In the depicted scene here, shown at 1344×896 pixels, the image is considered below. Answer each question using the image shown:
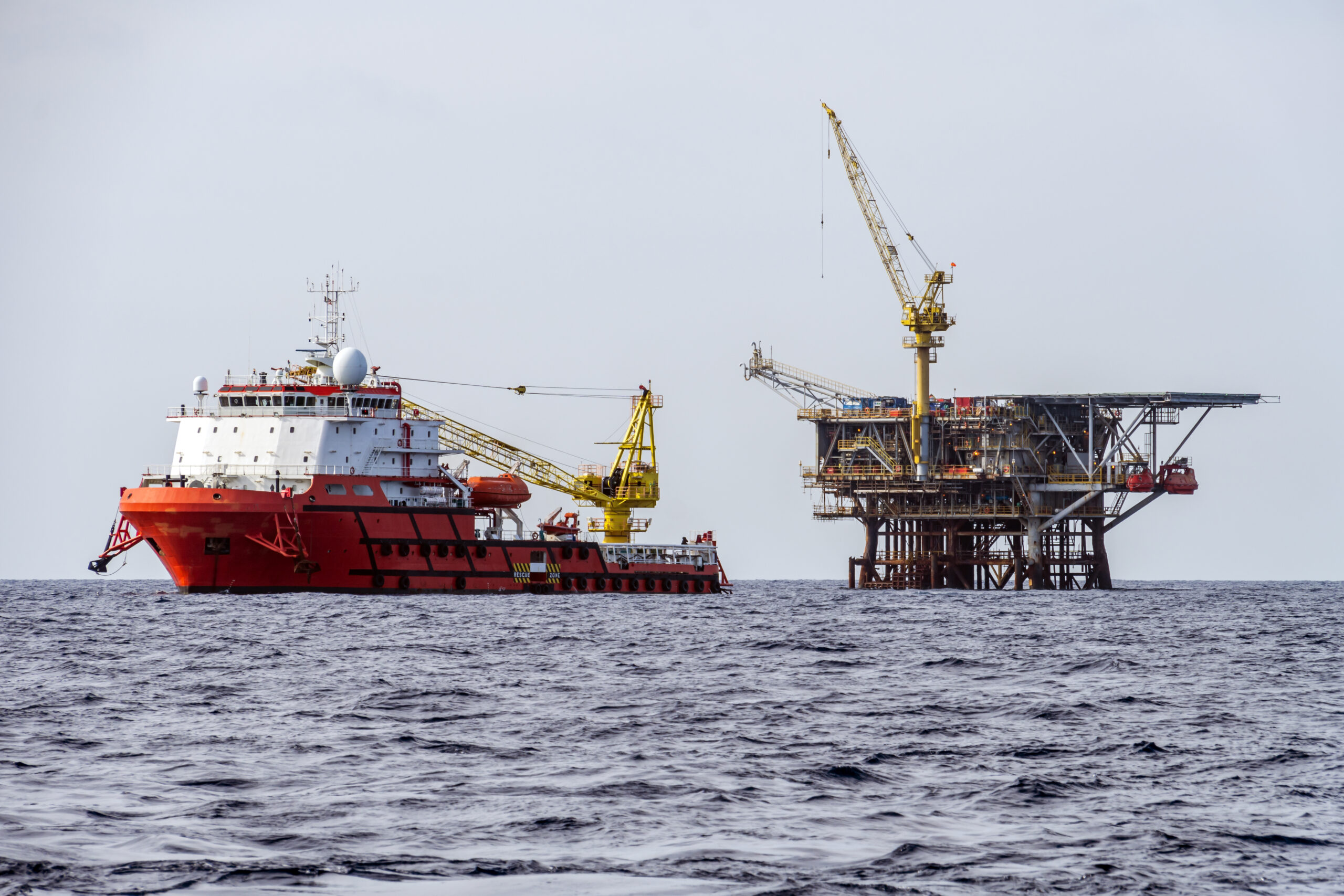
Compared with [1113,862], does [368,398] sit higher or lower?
higher

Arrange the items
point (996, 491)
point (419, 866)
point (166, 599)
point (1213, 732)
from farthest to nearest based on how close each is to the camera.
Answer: point (996, 491), point (166, 599), point (1213, 732), point (419, 866)

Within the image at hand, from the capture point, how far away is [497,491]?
78562 millimetres

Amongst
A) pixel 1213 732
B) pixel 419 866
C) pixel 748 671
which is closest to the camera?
pixel 419 866

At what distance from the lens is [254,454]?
7169 centimetres

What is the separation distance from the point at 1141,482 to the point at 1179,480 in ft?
8.75

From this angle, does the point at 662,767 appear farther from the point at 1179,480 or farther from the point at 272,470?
the point at 1179,480

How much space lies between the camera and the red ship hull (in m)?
67.4

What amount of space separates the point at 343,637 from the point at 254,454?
28206 mm

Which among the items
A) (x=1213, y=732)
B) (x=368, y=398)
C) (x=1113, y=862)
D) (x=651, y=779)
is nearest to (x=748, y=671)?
(x=1213, y=732)

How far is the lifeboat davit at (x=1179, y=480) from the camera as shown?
10231cm

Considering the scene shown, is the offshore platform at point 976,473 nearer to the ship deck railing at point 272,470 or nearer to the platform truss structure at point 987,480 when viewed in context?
the platform truss structure at point 987,480

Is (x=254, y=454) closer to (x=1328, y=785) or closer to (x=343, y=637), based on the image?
(x=343, y=637)

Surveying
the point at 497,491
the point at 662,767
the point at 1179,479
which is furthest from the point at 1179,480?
the point at 662,767

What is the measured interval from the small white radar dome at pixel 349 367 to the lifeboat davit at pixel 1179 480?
55661mm
